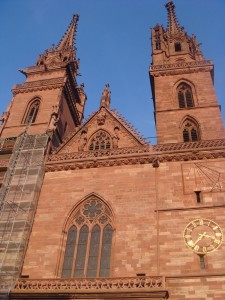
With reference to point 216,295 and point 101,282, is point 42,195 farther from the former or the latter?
point 216,295

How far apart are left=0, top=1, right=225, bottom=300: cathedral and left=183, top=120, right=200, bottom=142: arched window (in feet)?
0.16

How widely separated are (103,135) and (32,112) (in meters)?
5.89

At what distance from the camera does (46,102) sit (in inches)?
885

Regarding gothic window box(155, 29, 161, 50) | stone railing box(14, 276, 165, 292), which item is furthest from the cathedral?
gothic window box(155, 29, 161, 50)

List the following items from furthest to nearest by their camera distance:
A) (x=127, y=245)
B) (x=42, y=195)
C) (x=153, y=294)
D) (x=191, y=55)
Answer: (x=191, y=55) < (x=42, y=195) < (x=127, y=245) < (x=153, y=294)

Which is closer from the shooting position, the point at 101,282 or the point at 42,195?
the point at 101,282

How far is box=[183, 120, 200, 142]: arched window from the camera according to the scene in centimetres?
1802

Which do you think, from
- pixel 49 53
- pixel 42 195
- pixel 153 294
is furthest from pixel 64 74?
pixel 153 294

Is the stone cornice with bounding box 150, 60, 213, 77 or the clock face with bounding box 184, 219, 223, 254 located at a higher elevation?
the stone cornice with bounding box 150, 60, 213, 77

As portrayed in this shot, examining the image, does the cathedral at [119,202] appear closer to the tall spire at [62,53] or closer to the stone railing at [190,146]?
the stone railing at [190,146]

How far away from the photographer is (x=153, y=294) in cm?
1128

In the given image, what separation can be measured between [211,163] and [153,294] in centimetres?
640

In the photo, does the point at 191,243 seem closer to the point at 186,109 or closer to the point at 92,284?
the point at 92,284

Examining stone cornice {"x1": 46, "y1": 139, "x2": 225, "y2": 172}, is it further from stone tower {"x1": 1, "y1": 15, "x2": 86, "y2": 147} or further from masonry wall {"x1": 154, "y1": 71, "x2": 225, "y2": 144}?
stone tower {"x1": 1, "y1": 15, "x2": 86, "y2": 147}
